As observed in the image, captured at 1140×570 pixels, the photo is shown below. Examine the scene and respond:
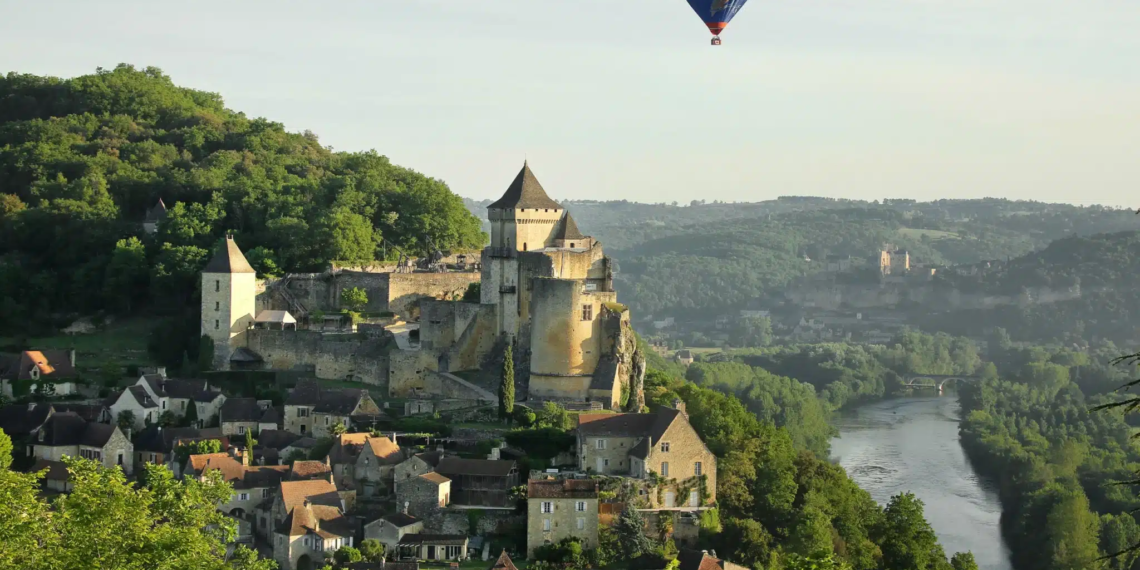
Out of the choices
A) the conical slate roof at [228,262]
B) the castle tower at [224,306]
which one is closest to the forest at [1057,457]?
the castle tower at [224,306]

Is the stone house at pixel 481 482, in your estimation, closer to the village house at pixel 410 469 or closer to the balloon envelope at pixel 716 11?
the village house at pixel 410 469

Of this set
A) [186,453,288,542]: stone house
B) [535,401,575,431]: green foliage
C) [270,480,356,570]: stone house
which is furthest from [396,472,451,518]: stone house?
[535,401,575,431]: green foliage

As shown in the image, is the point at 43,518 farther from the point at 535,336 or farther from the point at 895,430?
the point at 895,430

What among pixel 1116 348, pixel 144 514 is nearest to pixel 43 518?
pixel 144 514

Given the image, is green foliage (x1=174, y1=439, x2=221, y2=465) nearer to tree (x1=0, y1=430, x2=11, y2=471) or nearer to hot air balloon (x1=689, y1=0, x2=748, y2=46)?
tree (x1=0, y1=430, x2=11, y2=471)

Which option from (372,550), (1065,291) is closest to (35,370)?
(372,550)

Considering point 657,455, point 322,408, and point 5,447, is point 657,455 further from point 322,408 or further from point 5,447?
point 5,447
